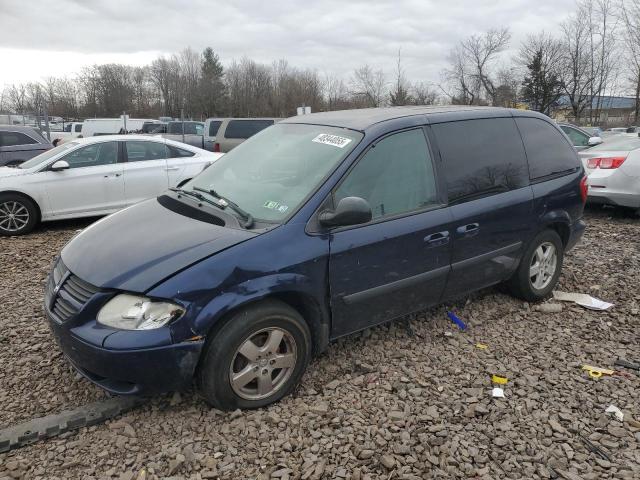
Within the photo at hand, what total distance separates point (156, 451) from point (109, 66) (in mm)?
70863

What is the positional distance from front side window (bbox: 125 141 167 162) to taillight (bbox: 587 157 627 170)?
24.7 feet

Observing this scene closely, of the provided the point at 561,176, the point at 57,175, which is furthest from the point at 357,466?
the point at 57,175

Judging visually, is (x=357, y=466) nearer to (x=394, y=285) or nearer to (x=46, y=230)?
(x=394, y=285)

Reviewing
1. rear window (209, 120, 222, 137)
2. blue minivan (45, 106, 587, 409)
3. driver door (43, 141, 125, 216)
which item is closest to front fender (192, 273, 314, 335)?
blue minivan (45, 106, 587, 409)

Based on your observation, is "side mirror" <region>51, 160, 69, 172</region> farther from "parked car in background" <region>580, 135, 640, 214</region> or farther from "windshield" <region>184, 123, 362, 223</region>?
"parked car in background" <region>580, 135, 640, 214</region>

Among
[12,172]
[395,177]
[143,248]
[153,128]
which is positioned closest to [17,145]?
[12,172]

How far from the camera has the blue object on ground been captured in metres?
4.16

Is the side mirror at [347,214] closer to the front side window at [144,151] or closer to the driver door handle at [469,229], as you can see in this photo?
the driver door handle at [469,229]

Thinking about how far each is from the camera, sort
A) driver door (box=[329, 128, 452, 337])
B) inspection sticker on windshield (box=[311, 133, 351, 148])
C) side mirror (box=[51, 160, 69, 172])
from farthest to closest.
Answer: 1. side mirror (box=[51, 160, 69, 172])
2. inspection sticker on windshield (box=[311, 133, 351, 148])
3. driver door (box=[329, 128, 452, 337])

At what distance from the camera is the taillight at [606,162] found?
819cm

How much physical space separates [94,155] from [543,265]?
22.3 ft

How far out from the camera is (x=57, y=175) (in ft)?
24.7

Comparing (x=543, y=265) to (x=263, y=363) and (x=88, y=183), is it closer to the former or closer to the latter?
(x=263, y=363)

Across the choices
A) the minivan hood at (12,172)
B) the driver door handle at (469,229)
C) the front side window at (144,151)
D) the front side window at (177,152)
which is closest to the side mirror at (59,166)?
the minivan hood at (12,172)
